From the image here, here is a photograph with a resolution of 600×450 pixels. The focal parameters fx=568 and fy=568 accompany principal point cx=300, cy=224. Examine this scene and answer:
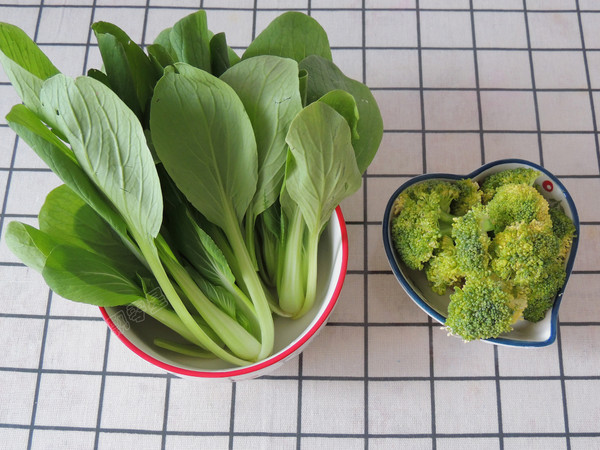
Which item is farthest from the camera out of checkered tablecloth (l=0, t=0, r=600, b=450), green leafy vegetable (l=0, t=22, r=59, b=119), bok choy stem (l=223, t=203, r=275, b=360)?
checkered tablecloth (l=0, t=0, r=600, b=450)

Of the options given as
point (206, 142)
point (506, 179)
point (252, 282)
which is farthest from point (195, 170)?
point (506, 179)

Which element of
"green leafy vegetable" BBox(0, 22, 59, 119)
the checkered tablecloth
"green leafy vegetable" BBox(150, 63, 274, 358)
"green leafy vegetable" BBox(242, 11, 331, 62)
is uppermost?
"green leafy vegetable" BBox(0, 22, 59, 119)

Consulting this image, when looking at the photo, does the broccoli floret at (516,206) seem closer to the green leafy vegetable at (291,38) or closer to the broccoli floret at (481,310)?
the broccoli floret at (481,310)

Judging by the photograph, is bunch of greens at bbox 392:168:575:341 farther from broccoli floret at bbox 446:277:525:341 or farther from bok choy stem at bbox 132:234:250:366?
bok choy stem at bbox 132:234:250:366

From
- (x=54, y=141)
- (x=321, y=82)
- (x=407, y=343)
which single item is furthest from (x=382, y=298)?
(x=54, y=141)

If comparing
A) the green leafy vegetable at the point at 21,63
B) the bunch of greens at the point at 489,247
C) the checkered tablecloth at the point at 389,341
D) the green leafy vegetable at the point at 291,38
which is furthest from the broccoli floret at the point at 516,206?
the green leafy vegetable at the point at 21,63

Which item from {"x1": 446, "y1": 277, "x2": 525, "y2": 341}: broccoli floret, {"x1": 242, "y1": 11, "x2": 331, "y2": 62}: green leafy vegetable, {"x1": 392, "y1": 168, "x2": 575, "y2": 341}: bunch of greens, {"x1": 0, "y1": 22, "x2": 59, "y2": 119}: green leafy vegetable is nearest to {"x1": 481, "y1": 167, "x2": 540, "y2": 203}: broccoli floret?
{"x1": 392, "y1": 168, "x2": 575, "y2": 341}: bunch of greens

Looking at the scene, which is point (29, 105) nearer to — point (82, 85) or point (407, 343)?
point (82, 85)
